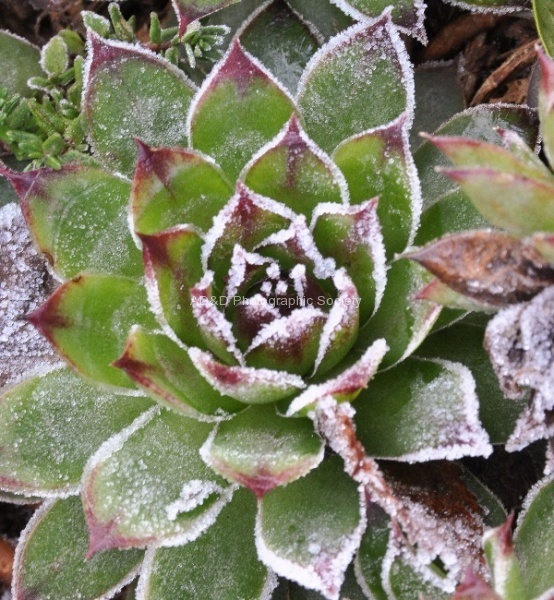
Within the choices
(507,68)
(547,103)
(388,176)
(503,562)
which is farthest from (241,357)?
(507,68)

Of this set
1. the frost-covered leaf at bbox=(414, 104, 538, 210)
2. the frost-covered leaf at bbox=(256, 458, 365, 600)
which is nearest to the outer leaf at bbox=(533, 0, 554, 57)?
the frost-covered leaf at bbox=(414, 104, 538, 210)

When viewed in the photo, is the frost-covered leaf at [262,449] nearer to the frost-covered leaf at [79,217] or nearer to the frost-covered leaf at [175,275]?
the frost-covered leaf at [175,275]

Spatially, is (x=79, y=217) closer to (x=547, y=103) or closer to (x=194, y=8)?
(x=194, y=8)

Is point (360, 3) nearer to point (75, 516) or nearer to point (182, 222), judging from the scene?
point (182, 222)

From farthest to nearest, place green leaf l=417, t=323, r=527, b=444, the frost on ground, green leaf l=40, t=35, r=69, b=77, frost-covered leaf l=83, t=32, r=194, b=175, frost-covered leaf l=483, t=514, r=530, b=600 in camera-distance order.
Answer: green leaf l=40, t=35, r=69, b=77
the frost on ground
frost-covered leaf l=83, t=32, r=194, b=175
green leaf l=417, t=323, r=527, b=444
frost-covered leaf l=483, t=514, r=530, b=600

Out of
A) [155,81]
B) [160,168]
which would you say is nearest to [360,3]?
[155,81]

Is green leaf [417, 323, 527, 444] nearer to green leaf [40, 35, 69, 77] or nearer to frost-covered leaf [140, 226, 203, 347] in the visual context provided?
frost-covered leaf [140, 226, 203, 347]

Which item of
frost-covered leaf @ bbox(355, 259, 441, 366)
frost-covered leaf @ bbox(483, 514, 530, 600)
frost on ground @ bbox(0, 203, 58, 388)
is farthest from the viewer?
frost on ground @ bbox(0, 203, 58, 388)
